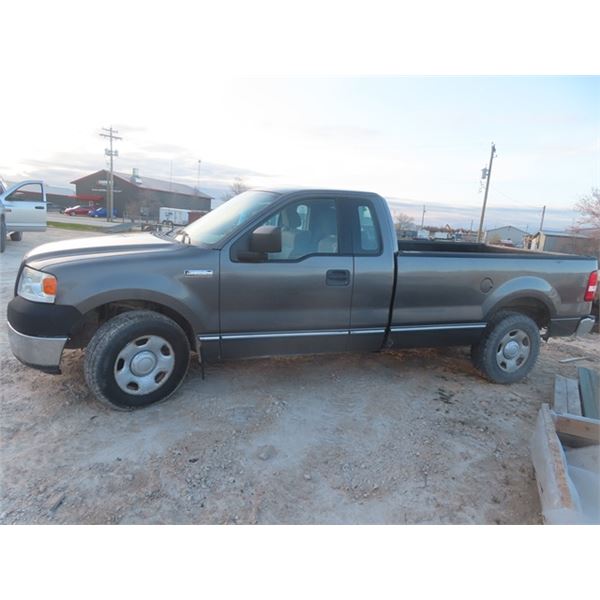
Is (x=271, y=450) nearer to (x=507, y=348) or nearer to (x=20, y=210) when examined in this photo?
(x=507, y=348)

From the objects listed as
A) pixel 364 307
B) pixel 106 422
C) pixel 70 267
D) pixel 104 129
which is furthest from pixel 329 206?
pixel 104 129

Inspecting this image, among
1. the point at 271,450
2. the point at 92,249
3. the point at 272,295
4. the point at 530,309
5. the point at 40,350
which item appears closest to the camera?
the point at 271,450

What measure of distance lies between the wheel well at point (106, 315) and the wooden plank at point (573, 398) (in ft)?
11.7

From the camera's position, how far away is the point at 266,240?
324 centimetres

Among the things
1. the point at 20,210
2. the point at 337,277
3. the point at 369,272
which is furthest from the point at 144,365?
the point at 20,210

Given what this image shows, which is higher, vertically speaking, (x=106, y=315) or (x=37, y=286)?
(x=37, y=286)

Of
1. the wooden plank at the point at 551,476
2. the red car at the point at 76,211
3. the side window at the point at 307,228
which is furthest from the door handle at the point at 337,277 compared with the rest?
the red car at the point at 76,211

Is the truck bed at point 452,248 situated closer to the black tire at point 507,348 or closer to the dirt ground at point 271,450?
the black tire at point 507,348

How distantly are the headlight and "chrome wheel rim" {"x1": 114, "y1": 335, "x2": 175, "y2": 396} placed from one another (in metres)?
0.68

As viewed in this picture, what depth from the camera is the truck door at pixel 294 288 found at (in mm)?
3408

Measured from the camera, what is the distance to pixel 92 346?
313 centimetres

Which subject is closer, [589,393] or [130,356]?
[130,356]

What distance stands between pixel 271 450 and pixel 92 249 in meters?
2.18

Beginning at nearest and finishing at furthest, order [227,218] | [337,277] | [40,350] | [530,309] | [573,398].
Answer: [40,350] → [337,277] → [227,218] → [573,398] → [530,309]
